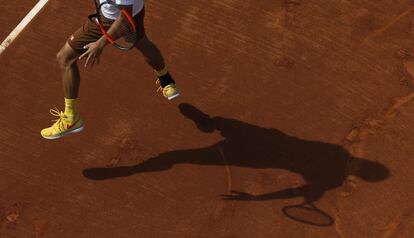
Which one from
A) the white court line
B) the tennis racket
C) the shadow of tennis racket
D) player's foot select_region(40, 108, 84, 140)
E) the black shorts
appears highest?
the tennis racket

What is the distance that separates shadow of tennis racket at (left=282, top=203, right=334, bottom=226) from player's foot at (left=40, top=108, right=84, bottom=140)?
2.57 metres

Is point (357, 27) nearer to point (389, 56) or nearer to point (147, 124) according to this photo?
point (389, 56)

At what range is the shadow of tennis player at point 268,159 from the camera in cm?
604

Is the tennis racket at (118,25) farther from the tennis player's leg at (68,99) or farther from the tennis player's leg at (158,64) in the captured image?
the tennis player's leg at (68,99)

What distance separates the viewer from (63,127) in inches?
236

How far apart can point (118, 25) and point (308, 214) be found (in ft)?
9.72

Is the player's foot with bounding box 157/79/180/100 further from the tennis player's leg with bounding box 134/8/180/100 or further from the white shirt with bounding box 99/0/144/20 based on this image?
the white shirt with bounding box 99/0/144/20

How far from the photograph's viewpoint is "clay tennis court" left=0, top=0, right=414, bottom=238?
5.84m

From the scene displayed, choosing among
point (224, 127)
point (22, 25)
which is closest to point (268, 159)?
point (224, 127)

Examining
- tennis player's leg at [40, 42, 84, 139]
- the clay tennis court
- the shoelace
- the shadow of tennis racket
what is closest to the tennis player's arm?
tennis player's leg at [40, 42, 84, 139]

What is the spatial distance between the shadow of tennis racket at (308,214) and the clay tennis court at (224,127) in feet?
0.05

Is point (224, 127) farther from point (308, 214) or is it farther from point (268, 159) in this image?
point (308, 214)

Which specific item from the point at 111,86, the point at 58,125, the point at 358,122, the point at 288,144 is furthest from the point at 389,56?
the point at 58,125

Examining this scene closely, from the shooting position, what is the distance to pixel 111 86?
651 cm
